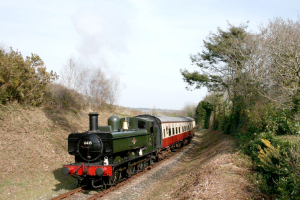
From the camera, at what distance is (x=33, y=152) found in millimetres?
12578

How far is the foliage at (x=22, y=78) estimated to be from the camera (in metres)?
14.3

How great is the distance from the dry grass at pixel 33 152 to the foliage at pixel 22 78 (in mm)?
700

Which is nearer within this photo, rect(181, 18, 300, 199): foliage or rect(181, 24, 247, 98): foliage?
rect(181, 18, 300, 199): foliage

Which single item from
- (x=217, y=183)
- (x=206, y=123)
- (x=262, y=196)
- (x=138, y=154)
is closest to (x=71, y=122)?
(x=138, y=154)

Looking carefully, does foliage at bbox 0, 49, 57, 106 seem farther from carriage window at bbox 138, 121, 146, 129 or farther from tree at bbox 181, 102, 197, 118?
tree at bbox 181, 102, 197, 118

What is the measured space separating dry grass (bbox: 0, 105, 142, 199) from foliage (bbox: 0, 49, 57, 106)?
70 cm

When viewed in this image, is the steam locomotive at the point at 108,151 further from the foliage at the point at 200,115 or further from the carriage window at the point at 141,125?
the foliage at the point at 200,115

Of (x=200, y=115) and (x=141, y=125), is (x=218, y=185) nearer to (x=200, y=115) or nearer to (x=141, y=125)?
(x=141, y=125)

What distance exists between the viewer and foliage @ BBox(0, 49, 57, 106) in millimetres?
14318

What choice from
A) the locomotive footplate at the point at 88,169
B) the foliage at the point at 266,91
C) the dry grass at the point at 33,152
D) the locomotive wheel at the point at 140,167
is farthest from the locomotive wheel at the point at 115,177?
the foliage at the point at 266,91

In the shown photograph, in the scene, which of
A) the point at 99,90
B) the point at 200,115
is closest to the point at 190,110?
the point at 200,115

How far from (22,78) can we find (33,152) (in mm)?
5313

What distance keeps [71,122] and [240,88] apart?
1242cm

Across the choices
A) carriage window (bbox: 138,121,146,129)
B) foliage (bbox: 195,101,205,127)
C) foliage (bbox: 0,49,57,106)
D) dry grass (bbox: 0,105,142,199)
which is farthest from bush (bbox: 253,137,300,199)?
foliage (bbox: 195,101,205,127)
